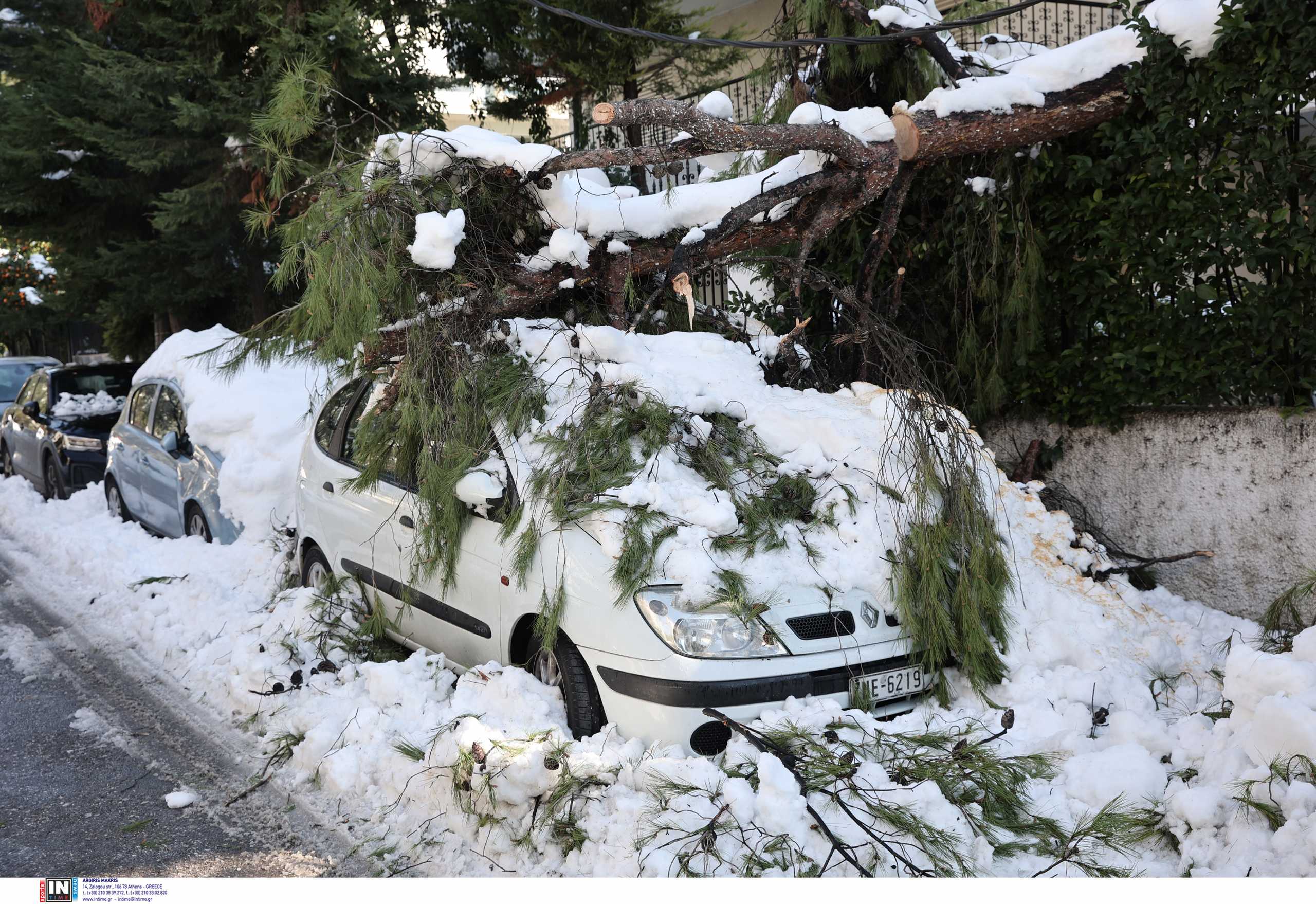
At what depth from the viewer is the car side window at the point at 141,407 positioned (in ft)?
29.4

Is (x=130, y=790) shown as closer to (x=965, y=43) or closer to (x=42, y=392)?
(x=965, y=43)

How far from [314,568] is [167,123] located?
8015mm

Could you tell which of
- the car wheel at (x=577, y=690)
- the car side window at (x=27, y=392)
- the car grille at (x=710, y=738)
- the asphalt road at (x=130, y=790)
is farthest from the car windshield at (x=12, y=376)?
the car grille at (x=710, y=738)

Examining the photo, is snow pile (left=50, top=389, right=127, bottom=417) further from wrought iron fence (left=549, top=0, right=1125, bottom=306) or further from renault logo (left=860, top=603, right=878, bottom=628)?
renault logo (left=860, top=603, right=878, bottom=628)

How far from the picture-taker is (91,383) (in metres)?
11.7

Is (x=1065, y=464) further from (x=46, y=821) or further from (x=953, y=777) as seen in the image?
(x=46, y=821)

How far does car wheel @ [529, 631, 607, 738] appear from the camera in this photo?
414 cm

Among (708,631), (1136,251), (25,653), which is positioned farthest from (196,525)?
(1136,251)

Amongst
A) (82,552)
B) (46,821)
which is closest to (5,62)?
(82,552)

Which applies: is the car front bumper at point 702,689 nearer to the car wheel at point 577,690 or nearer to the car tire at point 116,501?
the car wheel at point 577,690

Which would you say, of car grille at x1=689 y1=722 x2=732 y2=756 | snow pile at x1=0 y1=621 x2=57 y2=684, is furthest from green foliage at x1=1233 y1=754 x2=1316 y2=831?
snow pile at x1=0 y1=621 x2=57 y2=684

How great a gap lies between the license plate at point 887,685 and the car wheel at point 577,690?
100 centimetres

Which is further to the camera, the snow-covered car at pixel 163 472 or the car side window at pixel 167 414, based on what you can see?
the car side window at pixel 167 414

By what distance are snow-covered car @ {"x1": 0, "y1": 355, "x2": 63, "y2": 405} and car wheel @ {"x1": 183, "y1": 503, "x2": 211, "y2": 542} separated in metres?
9.38
